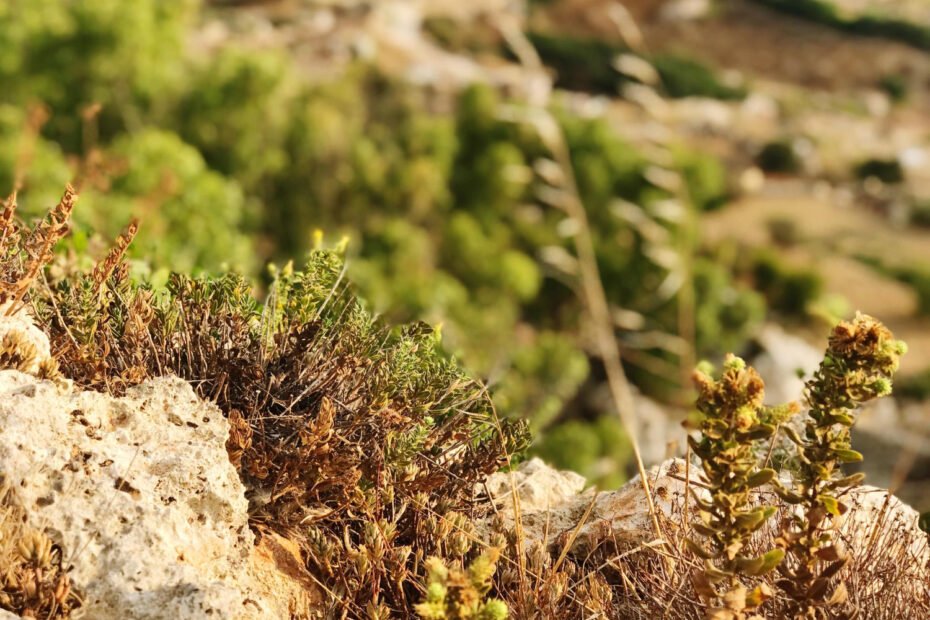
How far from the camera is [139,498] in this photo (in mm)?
1645

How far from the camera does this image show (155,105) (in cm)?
1952

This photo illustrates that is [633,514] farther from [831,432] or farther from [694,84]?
[694,84]

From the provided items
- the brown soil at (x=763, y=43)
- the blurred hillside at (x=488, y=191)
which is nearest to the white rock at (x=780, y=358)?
the blurred hillside at (x=488, y=191)

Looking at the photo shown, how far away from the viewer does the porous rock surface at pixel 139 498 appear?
1542mm

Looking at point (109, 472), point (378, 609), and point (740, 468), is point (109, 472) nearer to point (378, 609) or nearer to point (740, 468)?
point (378, 609)

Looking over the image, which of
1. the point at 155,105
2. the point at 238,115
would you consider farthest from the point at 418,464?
the point at 155,105

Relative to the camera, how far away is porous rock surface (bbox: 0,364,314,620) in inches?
60.7

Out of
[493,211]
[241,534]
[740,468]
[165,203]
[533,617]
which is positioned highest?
[740,468]

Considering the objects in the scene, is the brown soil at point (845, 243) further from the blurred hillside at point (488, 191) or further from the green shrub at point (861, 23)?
the green shrub at point (861, 23)

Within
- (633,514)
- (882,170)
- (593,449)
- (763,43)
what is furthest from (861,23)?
(633,514)

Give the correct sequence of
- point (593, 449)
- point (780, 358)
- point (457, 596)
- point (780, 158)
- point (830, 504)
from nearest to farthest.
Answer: point (457, 596)
point (830, 504)
point (593, 449)
point (780, 358)
point (780, 158)

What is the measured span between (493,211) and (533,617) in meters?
20.0

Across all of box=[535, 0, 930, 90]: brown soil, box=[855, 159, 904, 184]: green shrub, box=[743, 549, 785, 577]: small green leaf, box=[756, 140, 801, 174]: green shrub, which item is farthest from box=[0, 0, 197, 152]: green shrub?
box=[535, 0, 930, 90]: brown soil

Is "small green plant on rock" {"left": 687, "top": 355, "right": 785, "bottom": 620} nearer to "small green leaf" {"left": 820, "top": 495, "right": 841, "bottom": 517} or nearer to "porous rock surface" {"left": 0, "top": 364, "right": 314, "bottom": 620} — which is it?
"small green leaf" {"left": 820, "top": 495, "right": 841, "bottom": 517}
